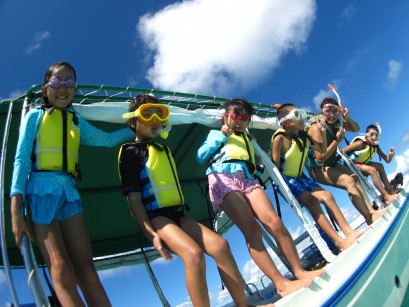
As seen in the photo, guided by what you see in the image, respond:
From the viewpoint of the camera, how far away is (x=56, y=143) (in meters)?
2.65

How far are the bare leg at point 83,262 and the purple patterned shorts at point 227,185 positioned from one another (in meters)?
1.32

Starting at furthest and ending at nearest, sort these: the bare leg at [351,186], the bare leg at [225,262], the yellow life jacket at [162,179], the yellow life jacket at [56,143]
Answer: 1. the bare leg at [351,186]
2. the yellow life jacket at [162,179]
3. the yellow life jacket at [56,143]
4. the bare leg at [225,262]

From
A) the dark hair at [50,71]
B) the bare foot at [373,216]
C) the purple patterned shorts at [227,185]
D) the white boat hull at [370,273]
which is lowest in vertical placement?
the white boat hull at [370,273]

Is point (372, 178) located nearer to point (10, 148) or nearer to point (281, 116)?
point (281, 116)

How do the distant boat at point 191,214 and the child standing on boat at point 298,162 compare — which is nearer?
the distant boat at point 191,214

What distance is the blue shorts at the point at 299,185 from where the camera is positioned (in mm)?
4184

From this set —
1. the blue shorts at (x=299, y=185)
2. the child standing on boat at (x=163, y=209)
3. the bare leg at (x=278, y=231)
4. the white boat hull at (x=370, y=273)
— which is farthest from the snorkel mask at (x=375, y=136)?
the child standing on boat at (x=163, y=209)

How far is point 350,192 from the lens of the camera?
4.66m

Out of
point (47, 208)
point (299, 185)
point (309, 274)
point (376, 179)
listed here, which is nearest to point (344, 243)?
point (299, 185)

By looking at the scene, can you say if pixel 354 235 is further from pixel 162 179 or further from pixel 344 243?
pixel 162 179

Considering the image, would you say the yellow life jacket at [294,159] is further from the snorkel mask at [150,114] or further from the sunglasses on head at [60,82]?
the sunglasses on head at [60,82]

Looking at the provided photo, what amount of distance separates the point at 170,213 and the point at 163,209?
74mm

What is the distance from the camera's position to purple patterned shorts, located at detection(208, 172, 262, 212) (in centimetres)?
311

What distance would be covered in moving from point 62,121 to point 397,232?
451 centimetres
